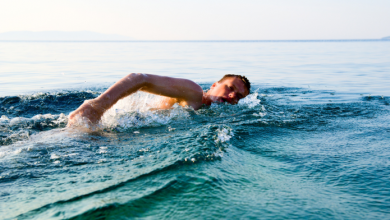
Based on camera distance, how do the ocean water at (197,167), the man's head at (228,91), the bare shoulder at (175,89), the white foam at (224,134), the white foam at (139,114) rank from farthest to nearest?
the man's head at (228,91)
the white foam at (139,114)
the bare shoulder at (175,89)
the white foam at (224,134)
the ocean water at (197,167)

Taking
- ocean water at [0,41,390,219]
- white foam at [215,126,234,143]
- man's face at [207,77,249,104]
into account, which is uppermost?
man's face at [207,77,249,104]

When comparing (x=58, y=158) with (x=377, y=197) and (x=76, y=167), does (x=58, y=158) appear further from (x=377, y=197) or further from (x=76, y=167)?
(x=377, y=197)

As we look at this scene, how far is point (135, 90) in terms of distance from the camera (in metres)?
3.62

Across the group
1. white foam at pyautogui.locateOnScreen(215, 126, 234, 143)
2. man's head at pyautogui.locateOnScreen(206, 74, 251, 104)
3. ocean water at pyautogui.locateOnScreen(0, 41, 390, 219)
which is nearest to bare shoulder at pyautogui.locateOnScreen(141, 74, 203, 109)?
ocean water at pyautogui.locateOnScreen(0, 41, 390, 219)

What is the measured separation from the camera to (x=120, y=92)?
3.46 m

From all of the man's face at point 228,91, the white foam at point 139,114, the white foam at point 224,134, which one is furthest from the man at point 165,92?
the white foam at point 224,134

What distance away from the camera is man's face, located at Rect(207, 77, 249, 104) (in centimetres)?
528

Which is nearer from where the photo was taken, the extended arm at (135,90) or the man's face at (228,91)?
the extended arm at (135,90)

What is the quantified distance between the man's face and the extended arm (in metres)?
0.67

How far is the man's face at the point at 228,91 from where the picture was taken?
528 centimetres

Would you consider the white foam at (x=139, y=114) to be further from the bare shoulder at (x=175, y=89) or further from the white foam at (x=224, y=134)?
the white foam at (x=224, y=134)

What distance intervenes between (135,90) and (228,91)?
212 cm

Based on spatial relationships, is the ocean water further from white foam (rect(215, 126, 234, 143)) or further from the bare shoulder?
the bare shoulder

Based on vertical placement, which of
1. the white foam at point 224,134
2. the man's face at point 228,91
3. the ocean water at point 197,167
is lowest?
the ocean water at point 197,167
